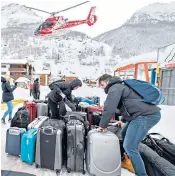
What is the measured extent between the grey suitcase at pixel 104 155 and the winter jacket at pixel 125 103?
220 millimetres

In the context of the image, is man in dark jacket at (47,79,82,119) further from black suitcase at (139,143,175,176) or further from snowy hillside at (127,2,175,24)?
snowy hillside at (127,2,175,24)

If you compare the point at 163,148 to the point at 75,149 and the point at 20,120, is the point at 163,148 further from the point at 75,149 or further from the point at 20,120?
the point at 20,120

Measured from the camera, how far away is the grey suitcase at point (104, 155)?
179 cm

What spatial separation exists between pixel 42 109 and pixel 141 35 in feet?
187

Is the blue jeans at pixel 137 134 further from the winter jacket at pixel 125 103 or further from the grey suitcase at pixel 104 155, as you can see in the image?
the grey suitcase at pixel 104 155

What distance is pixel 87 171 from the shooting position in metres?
1.92

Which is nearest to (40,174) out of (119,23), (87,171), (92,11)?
(87,171)

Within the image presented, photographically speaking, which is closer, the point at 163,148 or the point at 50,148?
the point at 50,148

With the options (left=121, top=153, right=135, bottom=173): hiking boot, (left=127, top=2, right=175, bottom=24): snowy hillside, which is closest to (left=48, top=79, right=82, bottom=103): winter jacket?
(left=121, top=153, right=135, bottom=173): hiking boot

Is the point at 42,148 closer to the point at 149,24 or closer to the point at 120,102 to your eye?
the point at 120,102

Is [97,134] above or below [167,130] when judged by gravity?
above

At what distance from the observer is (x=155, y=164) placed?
1731mm

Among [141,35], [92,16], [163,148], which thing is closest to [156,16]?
[141,35]

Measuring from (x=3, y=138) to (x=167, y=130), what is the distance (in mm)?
2509
